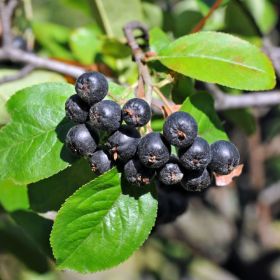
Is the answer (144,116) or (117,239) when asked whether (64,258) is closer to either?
(117,239)

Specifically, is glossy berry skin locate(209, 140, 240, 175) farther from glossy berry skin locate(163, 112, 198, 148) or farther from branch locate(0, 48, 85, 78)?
branch locate(0, 48, 85, 78)

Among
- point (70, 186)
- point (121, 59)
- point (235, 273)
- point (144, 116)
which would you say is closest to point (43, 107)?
point (70, 186)

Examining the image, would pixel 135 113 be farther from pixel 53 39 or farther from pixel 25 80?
Answer: pixel 53 39

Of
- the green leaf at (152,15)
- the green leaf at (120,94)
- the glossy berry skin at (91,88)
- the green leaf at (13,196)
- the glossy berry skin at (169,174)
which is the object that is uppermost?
the glossy berry skin at (91,88)

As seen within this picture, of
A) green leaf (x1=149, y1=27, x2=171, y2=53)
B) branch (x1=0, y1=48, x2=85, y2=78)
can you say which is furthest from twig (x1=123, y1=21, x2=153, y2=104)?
branch (x1=0, y1=48, x2=85, y2=78)

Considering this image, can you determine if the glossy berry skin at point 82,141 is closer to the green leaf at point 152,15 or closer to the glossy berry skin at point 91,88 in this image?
the glossy berry skin at point 91,88

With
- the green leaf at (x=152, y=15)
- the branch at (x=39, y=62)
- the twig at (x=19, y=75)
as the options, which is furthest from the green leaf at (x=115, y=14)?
the twig at (x=19, y=75)

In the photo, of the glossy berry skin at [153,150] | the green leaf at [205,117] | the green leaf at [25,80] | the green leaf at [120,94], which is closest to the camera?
the glossy berry skin at [153,150]

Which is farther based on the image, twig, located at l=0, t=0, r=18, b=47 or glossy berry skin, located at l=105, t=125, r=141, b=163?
twig, located at l=0, t=0, r=18, b=47
